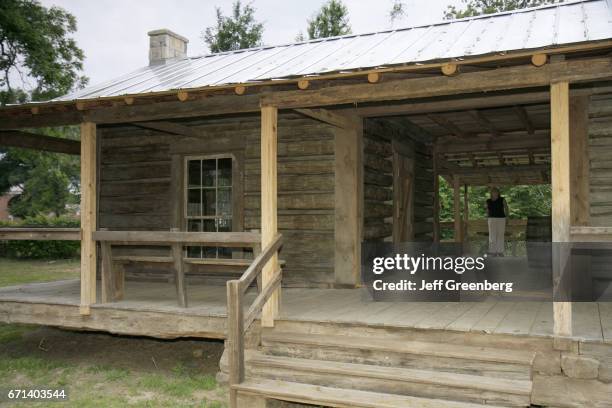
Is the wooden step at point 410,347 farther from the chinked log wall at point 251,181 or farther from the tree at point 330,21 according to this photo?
the tree at point 330,21

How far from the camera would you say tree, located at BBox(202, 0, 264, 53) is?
91.7 ft

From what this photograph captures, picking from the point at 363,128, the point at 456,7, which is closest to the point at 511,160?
the point at 363,128

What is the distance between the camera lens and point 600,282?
720cm

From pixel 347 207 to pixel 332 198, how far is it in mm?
292

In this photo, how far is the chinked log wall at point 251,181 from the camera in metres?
8.59

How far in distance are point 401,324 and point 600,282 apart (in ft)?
10.8

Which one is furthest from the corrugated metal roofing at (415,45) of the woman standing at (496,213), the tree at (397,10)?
the tree at (397,10)

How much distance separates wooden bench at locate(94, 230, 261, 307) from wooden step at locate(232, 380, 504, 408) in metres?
1.51

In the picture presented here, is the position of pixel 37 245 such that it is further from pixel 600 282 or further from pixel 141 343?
pixel 600 282

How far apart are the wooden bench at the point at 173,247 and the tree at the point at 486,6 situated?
22.2m

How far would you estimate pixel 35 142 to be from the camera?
27.3ft

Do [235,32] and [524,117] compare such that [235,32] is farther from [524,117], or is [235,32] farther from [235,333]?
[235,333]

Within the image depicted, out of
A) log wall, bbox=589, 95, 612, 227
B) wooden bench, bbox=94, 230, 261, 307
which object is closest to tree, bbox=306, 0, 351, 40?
log wall, bbox=589, 95, 612, 227

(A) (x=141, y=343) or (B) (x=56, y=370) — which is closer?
(B) (x=56, y=370)
